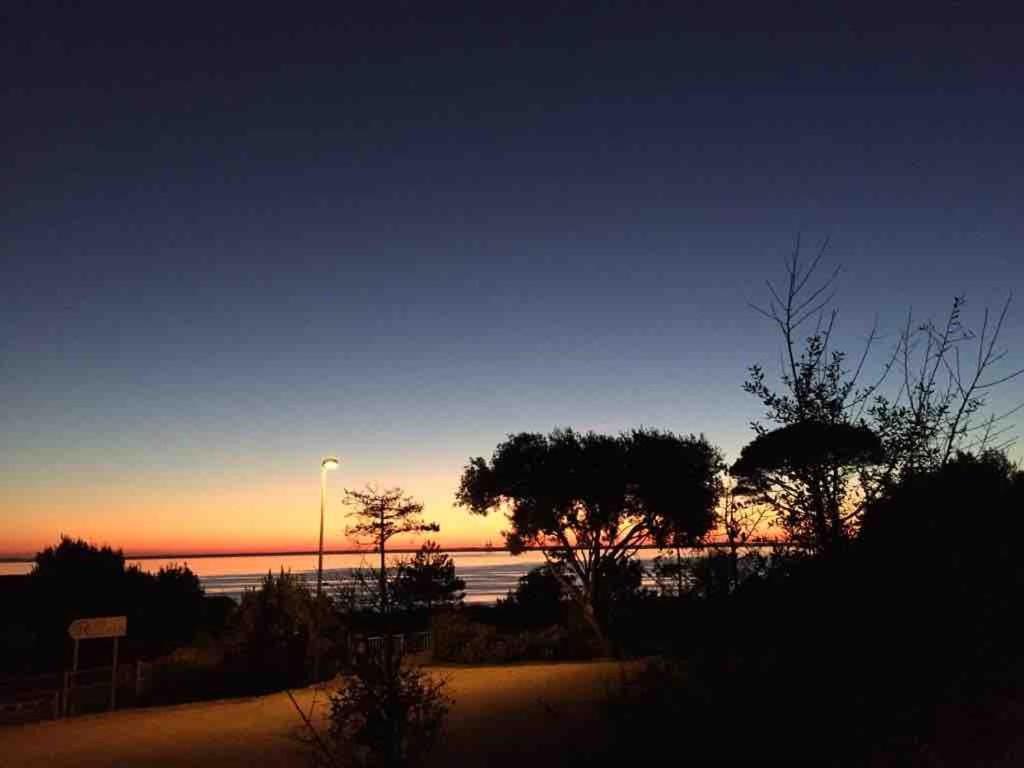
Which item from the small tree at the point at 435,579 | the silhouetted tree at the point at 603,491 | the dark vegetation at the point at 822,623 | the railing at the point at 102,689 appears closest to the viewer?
the dark vegetation at the point at 822,623

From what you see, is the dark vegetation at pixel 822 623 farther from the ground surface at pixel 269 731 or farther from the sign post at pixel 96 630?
the sign post at pixel 96 630

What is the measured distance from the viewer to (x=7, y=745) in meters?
16.0

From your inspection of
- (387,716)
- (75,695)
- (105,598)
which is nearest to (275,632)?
(75,695)

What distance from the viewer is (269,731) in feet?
53.8

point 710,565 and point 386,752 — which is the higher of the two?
point 710,565

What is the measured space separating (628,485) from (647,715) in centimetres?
2383

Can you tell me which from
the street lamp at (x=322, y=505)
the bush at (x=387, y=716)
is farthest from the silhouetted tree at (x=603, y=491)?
the bush at (x=387, y=716)

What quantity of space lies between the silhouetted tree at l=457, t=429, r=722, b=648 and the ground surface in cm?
1062

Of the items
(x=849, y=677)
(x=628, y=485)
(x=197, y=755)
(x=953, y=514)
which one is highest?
(x=628, y=485)

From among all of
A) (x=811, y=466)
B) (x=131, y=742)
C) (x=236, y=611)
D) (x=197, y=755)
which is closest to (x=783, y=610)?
(x=811, y=466)

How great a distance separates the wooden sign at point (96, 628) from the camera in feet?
68.5

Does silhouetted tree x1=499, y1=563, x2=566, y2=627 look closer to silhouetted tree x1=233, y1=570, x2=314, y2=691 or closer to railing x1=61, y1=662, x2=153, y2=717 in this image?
silhouetted tree x1=233, y1=570, x2=314, y2=691

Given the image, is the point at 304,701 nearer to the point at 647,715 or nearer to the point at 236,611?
the point at 236,611

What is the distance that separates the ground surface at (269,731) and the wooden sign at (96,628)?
227cm
